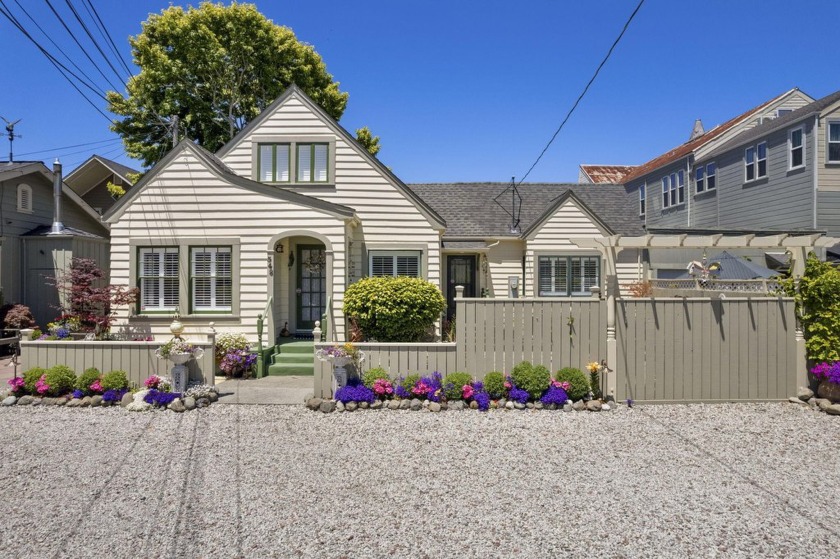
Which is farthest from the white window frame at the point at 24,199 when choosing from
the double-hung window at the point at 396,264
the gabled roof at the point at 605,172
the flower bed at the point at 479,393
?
the gabled roof at the point at 605,172

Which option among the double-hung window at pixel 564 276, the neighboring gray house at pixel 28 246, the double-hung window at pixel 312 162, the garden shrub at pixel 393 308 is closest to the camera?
the garden shrub at pixel 393 308

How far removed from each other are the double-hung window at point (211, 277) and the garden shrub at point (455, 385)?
5.77 metres

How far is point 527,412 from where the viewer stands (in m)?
7.76

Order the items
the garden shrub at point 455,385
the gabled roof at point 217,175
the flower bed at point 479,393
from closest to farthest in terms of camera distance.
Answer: the flower bed at point 479,393 < the garden shrub at point 455,385 < the gabled roof at point 217,175

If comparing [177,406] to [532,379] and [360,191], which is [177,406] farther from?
[360,191]

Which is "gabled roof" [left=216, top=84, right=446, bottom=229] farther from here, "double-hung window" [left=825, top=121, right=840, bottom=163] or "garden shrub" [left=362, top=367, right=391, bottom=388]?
"double-hung window" [left=825, top=121, right=840, bottom=163]

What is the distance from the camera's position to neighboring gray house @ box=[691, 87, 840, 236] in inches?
651

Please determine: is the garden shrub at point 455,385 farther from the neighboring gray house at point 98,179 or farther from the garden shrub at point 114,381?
the neighboring gray house at point 98,179

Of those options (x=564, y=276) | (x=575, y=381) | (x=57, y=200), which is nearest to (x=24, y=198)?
(x=57, y=200)

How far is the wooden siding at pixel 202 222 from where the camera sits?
1109 centimetres

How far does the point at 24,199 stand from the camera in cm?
1450

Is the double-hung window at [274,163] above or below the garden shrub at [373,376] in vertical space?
above

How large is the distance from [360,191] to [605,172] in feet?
95.7

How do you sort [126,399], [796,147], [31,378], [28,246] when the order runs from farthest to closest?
[796,147] → [28,246] → [31,378] → [126,399]
